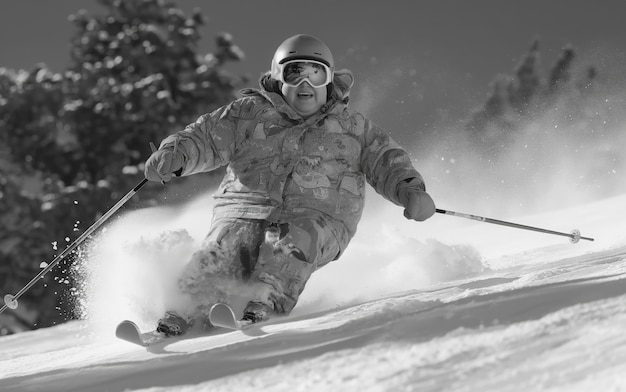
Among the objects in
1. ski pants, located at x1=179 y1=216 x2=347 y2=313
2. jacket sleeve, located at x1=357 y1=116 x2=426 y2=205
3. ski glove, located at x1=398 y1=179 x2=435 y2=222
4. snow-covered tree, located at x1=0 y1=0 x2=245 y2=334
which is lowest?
ski pants, located at x1=179 y1=216 x2=347 y2=313

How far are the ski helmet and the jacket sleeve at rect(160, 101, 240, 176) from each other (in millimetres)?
313

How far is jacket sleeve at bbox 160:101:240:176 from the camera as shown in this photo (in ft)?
12.9

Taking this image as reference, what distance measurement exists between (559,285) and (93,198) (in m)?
17.0

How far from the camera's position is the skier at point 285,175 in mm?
3473

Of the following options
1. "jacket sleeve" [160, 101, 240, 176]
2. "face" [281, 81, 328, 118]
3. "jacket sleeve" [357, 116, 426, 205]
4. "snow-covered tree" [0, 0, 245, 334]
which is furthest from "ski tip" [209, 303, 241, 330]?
"snow-covered tree" [0, 0, 245, 334]

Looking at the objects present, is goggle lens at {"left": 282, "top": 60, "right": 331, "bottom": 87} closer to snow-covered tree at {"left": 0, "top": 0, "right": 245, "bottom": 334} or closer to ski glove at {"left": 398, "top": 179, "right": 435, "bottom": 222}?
ski glove at {"left": 398, "top": 179, "right": 435, "bottom": 222}

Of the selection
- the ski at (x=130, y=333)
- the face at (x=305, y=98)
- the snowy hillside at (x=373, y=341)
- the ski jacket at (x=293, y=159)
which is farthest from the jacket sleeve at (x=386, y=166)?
the ski at (x=130, y=333)

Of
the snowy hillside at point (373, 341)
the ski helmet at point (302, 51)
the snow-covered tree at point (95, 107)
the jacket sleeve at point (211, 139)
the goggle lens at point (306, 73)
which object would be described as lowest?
the snowy hillside at point (373, 341)

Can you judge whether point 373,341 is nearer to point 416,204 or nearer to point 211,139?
point 416,204

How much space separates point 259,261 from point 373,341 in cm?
151

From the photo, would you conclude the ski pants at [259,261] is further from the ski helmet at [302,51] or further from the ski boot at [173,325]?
the ski helmet at [302,51]

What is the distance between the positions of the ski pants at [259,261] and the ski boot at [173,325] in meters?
0.11

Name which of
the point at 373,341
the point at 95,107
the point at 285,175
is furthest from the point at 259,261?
the point at 95,107

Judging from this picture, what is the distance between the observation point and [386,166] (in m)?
4.00
